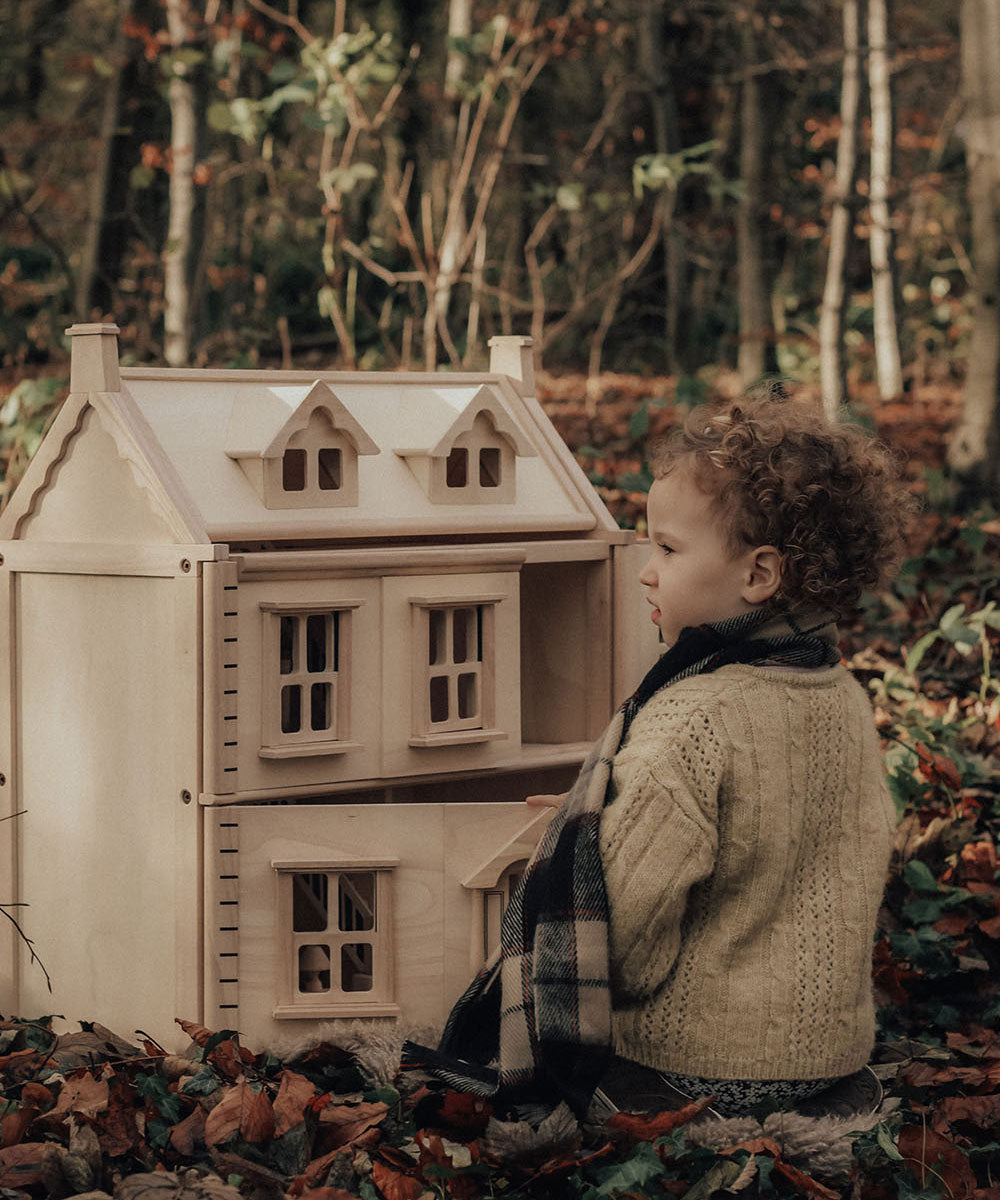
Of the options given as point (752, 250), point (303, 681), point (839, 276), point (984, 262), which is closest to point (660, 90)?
point (752, 250)

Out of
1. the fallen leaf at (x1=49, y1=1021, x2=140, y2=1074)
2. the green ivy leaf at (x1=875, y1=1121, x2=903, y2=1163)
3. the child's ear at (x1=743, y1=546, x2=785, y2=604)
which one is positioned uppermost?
the child's ear at (x1=743, y1=546, x2=785, y2=604)

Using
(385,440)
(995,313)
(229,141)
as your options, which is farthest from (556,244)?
(385,440)

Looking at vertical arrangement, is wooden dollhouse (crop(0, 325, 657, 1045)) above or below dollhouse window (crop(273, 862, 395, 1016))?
above

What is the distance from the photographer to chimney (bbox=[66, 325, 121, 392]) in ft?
10.4

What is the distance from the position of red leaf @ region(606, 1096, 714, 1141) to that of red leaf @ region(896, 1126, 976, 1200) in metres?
0.36

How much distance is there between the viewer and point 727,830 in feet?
8.64

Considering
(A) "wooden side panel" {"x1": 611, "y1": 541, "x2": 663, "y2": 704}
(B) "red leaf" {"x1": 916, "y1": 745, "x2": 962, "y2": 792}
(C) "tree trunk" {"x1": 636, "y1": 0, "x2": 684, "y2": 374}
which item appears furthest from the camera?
(C) "tree trunk" {"x1": 636, "y1": 0, "x2": 684, "y2": 374}

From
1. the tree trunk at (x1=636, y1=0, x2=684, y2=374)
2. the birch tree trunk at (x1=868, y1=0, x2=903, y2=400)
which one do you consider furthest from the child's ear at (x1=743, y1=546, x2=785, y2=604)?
the birch tree trunk at (x1=868, y1=0, x2=903, y2=400)

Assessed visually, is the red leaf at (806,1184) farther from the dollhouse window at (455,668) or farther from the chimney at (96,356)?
the chimney at (96,356)

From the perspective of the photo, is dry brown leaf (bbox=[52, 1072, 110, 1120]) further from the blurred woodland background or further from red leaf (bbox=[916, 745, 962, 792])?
the blurred woodland background

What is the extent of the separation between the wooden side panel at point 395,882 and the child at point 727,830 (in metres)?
0.31

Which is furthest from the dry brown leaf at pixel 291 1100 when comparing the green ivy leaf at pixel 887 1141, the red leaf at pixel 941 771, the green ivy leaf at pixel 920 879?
the red leaf at pixel 941 771

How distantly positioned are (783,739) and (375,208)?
63.1 feet

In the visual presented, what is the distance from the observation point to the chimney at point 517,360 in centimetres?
385
